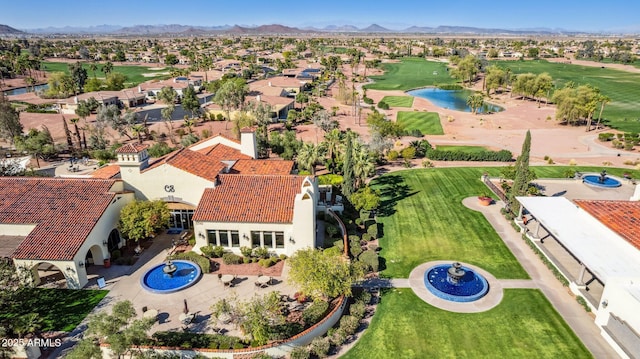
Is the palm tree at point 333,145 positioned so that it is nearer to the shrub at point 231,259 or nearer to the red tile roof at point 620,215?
the shrub at point 231,259

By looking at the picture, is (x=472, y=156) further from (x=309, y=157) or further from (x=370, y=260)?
(x=370, y=260)

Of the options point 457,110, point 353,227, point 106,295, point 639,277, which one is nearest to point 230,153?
point 353,227

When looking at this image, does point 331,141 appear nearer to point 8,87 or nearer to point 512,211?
point 512,211

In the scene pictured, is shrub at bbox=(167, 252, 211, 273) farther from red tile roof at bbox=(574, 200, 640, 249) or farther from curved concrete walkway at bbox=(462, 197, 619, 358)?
red tile roof at bbox=(574, 200, 640, 249)

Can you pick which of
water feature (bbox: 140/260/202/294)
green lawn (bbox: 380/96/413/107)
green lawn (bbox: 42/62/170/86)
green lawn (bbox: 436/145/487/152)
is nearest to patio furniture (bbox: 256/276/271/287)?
water feature (bbox: 140/260/202/294)

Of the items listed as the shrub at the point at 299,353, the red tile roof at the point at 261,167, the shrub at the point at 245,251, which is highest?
the red tile roof at the point at 261,167

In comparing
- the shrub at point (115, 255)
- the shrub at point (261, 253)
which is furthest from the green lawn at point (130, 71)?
the shrub at point (261, 253)

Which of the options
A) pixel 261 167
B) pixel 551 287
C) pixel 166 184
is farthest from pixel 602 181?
pixel 166 184
